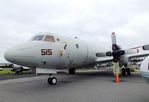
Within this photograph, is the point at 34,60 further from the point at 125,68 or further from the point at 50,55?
the point at 125,68

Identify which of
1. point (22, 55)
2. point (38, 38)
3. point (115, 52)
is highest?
point (38, 38)

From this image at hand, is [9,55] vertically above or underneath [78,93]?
above

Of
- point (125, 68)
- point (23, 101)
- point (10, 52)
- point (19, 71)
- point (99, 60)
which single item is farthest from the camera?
point (19, 71)

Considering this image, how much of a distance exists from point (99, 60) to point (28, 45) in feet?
28.1

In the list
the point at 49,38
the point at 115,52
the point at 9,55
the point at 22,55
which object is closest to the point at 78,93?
the point at 22,55

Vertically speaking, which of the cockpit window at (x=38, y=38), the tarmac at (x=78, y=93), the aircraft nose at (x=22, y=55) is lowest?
the tarmac at (x=78, y=93)

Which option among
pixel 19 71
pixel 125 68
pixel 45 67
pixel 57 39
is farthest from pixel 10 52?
pixel 19 71

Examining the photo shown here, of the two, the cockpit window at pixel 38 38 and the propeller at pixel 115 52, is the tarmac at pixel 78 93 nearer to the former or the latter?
the cockpit window at pixel 38 38

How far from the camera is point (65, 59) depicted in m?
12.8

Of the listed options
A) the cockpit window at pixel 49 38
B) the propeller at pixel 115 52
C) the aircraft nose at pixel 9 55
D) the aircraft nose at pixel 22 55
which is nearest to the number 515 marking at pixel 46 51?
the aircraft nose at pixel 22 55

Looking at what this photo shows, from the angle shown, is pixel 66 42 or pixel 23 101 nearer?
pixel 23 101

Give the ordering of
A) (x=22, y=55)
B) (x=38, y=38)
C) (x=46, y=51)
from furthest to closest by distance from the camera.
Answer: (x=38, y=38) < (x=46, y=51) < (x=22, y=55)

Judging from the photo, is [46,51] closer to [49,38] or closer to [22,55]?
[49,38]

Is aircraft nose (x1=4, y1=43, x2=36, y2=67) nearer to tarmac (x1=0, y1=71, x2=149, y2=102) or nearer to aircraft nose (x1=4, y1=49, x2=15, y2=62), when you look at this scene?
aircraft nose (x1=4, y1=49, x2=15, y2=62)
